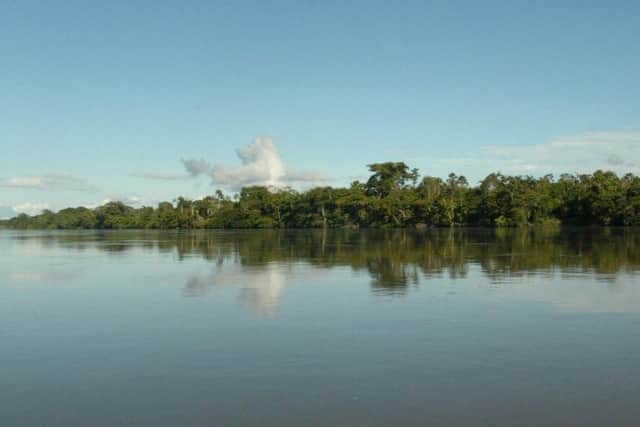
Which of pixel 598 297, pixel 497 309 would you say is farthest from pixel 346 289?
pixel 598 297

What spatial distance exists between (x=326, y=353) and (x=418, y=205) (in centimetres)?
11363

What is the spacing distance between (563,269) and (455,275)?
4.87m

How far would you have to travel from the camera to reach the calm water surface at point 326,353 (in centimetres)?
701

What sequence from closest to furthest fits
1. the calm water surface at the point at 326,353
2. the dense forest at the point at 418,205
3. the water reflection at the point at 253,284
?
1. the calm water surface at the point at 326,353
2. the water reflection at the point at 253,284
3. the dense forest at the point at 418,205

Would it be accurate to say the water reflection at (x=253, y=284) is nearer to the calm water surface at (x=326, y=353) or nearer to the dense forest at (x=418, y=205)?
the calm water surface at (x=326, y=353)

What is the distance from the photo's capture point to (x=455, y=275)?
834 inches

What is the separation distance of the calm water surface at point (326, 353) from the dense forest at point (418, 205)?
93.1 metres

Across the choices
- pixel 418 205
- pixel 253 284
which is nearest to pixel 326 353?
A: pixel 253 284

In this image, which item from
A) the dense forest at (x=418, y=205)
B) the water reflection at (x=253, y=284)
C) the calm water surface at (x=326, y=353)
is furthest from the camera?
the dense forest at (x=418, y=205)

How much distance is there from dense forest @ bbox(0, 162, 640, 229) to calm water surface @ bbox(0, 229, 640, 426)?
93.1 metres

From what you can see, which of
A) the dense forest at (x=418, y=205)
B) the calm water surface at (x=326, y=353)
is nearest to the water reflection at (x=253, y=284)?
the calm water surface at (x=326, y=353)

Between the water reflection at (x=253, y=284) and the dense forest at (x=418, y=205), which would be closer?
the water reflection at (x=253, y=284)

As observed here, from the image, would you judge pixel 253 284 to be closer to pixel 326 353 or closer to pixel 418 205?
pixel 326 353

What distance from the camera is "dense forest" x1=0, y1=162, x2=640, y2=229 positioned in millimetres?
105688
